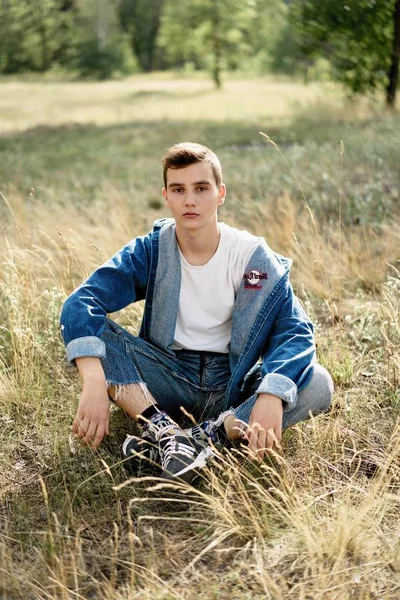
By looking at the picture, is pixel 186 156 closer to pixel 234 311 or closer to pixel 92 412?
pixel 234 311

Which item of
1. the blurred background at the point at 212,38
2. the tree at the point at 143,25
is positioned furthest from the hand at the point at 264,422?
the tree at the point at 143,25

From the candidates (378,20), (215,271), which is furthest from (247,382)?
(378,20)

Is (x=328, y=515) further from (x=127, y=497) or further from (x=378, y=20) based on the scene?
(x=378, y=20)

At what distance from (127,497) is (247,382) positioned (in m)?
0.72

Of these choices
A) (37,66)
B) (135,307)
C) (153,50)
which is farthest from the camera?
(153,50)

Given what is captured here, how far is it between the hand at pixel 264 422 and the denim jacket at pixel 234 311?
0.04m

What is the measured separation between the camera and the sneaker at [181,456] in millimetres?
2658

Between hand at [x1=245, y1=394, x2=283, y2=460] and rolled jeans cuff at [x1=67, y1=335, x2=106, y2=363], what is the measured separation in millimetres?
673

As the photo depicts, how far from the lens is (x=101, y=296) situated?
306 centimetres

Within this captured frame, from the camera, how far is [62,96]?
26219mm

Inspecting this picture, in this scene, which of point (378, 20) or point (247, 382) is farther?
point (378, 20)

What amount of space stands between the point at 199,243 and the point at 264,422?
2.82 ft

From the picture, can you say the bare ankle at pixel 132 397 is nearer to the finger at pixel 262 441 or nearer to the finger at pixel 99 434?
the finger at pixel 99 434

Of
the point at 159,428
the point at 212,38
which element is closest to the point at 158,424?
the point at 159,428
